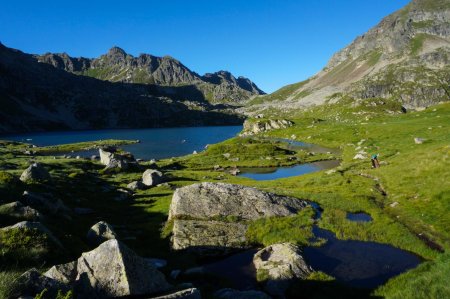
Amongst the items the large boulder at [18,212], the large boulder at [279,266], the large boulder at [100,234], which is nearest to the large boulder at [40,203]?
the large boulder at [18,212]

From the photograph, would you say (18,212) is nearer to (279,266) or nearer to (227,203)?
(227,203)

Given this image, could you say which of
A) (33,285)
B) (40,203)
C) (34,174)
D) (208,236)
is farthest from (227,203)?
(34,174)

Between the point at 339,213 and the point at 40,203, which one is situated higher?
the point at 40,203

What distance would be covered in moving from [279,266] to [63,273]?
1438 centimetres

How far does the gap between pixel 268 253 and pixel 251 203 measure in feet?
31.3

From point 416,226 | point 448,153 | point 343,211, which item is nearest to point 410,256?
point 416,226

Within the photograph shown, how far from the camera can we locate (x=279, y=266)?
24.3m

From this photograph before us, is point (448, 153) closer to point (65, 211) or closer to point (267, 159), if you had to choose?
point (65, 211)

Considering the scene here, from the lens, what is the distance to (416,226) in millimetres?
33000

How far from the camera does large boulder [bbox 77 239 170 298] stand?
15.5 m

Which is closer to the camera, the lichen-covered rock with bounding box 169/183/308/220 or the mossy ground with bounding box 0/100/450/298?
the mossy ground with bounding box 0/100/450/298

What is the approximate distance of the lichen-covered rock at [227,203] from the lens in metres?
34.7

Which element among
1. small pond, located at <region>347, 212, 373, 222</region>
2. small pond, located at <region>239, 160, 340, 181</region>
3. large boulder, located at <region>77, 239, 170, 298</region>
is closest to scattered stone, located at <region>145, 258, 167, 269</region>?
large boulder, located at <region>77, 239, 170, 298</region>

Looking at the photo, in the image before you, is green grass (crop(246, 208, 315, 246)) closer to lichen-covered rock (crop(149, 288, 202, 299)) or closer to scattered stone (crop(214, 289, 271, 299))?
scattered stone (crop(214, 289, 271, 299))
